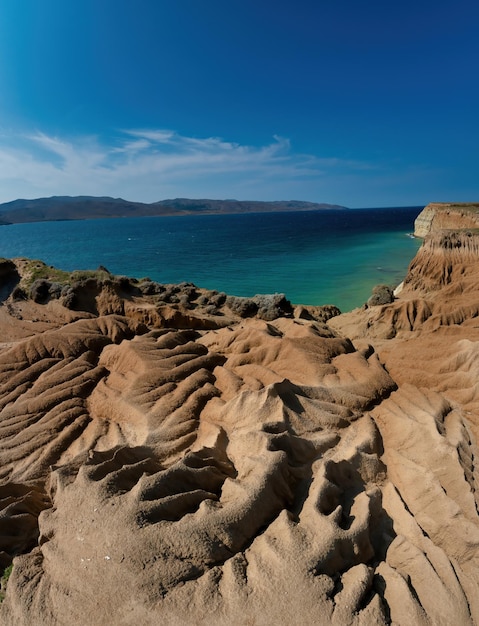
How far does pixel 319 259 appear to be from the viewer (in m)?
55.9

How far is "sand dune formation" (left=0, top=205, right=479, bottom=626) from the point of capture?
179 inches

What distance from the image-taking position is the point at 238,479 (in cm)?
665

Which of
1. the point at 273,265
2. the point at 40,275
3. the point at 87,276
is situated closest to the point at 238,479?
the point at 87,276

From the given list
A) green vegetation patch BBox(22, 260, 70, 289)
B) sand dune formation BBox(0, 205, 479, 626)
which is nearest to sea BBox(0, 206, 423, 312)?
green vegetation patch BBox(22, 260, 70, 289)

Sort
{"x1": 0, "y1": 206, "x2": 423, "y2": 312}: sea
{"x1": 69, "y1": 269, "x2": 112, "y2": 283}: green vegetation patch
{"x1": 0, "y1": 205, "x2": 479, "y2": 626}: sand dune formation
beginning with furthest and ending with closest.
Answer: {"x1": 0, "y1": 206, "x2": 423, "y2": 312}: sea
{"x1": 69, "y1": 269, "x2": 112, "y2": 283}: green vegetation patch
{"x1": 0, "y1": 205, "x2": 479, "y2": 626}: sand dune formation

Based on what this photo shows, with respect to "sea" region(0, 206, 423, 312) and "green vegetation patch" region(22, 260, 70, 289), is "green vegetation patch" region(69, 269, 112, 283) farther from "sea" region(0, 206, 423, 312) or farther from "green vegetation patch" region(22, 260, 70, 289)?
"sea" region(0, 206, 423, 312)

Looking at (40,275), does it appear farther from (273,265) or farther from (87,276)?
(273,265)

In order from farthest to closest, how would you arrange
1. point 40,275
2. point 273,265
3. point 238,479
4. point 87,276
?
point 273,265 < point 40,275 < point 87,276 < point 238,479

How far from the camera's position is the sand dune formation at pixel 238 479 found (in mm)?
4559

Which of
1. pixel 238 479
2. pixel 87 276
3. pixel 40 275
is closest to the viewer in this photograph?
pixel 238 479

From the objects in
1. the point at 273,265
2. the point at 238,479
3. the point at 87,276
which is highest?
the point at 87,276

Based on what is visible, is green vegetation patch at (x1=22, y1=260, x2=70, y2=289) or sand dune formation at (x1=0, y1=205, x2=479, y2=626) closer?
sand dune formation at (x1=0, y1=205, x2=479, y2=626)

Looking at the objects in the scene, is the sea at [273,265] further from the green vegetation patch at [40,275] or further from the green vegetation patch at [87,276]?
the green vegetation patch at [40,275]

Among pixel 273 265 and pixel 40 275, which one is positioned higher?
pixel 40 275
